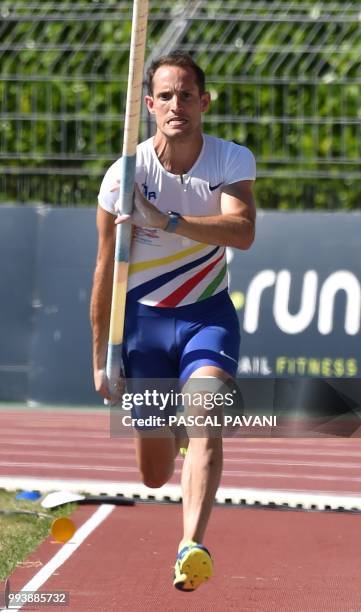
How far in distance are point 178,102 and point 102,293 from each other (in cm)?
87

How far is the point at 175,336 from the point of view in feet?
20.4

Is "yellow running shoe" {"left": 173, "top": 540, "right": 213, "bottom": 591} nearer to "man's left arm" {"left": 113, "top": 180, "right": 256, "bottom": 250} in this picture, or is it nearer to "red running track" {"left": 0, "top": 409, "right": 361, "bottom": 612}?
"red running track" {"left": 0, "top": 409, "right": 361, "bottom": 612}

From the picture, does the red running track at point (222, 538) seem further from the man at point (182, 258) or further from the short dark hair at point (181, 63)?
the short dark hair at point (181, 63)

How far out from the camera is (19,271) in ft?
45.6

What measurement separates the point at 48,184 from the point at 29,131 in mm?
583

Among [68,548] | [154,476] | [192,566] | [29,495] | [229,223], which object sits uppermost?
[229,223]

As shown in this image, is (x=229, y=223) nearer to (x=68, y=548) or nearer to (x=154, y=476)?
(x=154, y=476)

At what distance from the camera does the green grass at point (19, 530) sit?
7.87 metres

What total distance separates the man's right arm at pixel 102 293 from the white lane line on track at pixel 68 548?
3.80ft

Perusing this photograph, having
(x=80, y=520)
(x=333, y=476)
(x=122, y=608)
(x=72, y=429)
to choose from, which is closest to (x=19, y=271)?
(x=72, y=429)

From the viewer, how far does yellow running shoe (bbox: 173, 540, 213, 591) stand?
564 centimetres

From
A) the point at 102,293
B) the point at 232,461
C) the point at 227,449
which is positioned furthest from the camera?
the point at 227,449

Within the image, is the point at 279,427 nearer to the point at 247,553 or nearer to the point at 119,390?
the point at 119,390

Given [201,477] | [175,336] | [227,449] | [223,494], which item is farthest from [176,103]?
[227,449]
